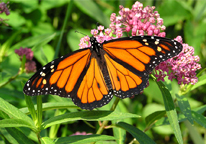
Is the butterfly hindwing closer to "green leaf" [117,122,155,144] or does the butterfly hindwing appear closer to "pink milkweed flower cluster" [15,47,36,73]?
"green leaf" [117,122,155,144]

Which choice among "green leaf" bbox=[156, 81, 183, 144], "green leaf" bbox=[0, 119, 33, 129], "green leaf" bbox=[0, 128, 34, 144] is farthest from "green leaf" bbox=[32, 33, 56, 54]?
"green leaf" bbox=[156, 81, 183, 144]

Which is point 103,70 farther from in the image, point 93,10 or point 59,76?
point 93,10

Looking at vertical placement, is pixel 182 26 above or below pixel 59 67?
above

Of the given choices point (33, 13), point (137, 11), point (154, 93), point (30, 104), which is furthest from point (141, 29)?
point (33, 13)

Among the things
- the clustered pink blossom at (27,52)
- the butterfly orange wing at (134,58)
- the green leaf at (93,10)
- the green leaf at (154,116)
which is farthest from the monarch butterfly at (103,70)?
the green leaf at (93,10)

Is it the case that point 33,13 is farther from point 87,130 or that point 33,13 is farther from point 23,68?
point 87,130

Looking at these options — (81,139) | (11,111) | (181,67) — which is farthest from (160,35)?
(11,111)
